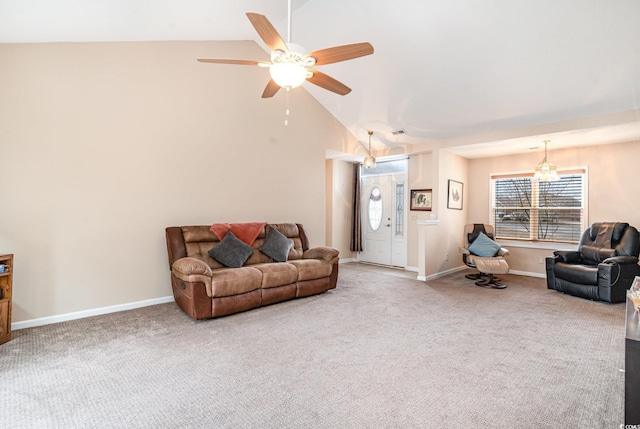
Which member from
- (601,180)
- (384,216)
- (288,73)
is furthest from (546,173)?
(288,73)

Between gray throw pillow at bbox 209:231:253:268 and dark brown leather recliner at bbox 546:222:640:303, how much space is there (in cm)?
458

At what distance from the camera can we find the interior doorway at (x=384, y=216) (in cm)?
694

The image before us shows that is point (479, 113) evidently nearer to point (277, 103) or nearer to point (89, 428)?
point (277, 103)

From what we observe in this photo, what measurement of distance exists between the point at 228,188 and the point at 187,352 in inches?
103

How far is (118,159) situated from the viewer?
12.7 feet

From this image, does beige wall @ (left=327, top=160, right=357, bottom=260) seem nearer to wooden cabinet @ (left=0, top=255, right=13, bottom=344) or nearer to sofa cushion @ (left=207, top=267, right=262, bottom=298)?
sofa cushion @ (left=207, top=267, right=262, bottom=298)

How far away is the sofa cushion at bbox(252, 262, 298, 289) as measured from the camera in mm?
3924

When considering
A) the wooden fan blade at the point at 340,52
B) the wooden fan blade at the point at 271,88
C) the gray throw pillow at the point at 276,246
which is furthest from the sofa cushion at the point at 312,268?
the wooden fan blade at the point at 340,52

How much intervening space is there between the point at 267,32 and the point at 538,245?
6.11 m

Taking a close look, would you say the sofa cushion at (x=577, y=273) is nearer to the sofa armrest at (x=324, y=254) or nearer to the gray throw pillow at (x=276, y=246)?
the sofa armrest at (x=324, y=254)

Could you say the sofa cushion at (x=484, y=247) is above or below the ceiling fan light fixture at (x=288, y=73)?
below

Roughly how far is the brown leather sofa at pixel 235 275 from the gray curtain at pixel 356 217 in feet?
8.84

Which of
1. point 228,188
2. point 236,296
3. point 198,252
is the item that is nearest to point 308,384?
point 236,296

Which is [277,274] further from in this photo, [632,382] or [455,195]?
[455,195]
